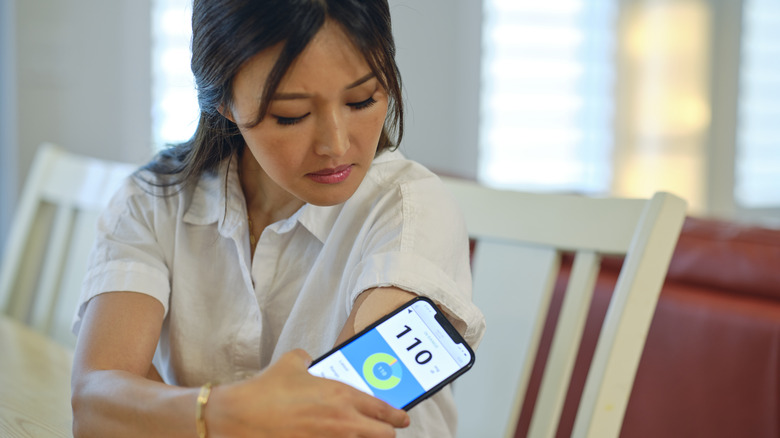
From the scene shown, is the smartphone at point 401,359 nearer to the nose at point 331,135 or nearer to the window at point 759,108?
the nose at point 331,135

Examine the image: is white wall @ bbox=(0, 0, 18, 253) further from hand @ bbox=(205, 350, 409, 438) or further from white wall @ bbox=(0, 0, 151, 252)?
hand @ bbox=(205, 350, 409, 438)

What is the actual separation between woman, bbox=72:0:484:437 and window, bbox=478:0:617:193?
2674mm

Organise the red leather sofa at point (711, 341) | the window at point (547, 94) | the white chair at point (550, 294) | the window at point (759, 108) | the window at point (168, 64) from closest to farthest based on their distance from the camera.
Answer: the white chair at point (550, 294)
the red leather sofa at point (711, 341)
the window at point (168, 64)
the window at point (547, 94)
the window at point (759, 108)

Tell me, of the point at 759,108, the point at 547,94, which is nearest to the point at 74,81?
the point at 547,94

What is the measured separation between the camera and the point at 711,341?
3.87ft

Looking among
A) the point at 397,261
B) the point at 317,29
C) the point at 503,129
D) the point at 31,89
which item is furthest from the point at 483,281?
the point at 503,129

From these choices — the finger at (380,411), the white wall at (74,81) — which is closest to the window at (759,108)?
the white wall at (74,81)

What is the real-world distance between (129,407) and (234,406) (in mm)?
125

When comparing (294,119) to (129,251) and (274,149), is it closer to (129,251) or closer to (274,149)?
(274,149)

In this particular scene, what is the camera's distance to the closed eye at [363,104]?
66 centimetres

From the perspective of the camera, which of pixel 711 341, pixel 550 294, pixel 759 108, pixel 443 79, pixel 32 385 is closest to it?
pixel 550 294

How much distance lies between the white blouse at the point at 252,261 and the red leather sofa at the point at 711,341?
57cm

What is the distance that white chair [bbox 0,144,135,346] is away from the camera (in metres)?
1.18

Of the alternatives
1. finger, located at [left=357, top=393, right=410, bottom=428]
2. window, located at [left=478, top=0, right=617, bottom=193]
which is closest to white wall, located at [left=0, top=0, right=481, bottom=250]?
window, located at [left=478, top=0, right=617, bottom=193]
